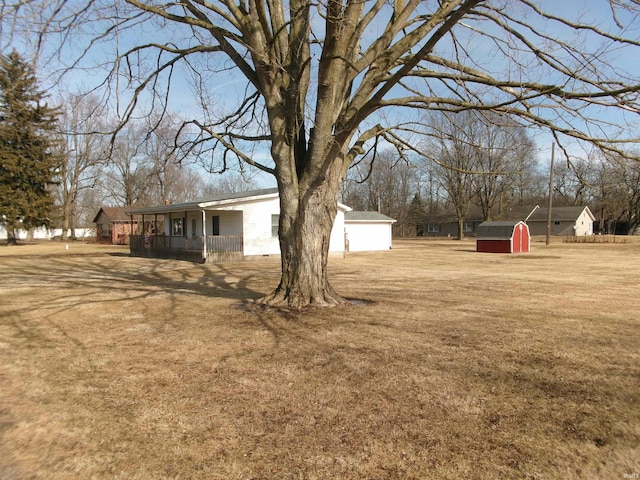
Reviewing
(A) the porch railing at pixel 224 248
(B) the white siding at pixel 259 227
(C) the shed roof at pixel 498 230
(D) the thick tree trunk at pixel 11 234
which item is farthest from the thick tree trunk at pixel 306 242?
(D) the thick tree trunk at pixel 11 234

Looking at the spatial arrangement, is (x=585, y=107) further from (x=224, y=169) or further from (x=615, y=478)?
(x=224, y=169)

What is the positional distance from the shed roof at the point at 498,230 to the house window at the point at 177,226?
2052cm

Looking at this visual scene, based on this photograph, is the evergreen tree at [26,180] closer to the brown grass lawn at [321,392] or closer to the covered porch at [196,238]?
the covered porch at [196,238]

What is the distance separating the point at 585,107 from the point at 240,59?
598cm

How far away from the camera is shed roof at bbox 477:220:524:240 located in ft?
95.3

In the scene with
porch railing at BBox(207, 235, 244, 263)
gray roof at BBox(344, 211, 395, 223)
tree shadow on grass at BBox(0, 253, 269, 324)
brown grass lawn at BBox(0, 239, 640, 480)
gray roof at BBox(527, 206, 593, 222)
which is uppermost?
gray roof at BBox(527, 206, 593, 222)

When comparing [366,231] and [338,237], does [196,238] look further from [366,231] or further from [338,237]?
[366,231]

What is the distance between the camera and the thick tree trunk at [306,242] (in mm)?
7922

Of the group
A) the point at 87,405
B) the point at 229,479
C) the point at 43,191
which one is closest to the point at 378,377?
the point at 229,479

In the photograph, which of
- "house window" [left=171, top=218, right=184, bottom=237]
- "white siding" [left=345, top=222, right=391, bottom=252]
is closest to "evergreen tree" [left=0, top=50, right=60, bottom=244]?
"house window" [left=171, top=218, right=184, bottom=237]

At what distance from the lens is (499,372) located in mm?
4715

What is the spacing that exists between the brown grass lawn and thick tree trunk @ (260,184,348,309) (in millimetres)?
538

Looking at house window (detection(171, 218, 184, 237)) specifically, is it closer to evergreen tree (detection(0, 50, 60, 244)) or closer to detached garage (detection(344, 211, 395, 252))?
detached garage (detection(344, 211, 395, 252))

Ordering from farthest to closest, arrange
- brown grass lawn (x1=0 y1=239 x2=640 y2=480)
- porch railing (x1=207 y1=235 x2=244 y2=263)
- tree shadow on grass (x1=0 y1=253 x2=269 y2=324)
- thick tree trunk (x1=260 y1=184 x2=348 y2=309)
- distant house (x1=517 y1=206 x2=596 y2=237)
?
distant house (x1=517 y1=206 x2=596 y2=237)
porch railing (x1=207 y1=235 x2=244 y2=263)
tree shadow on grass (x1=0 y1=253 x2=269 y2=324)
thick tree trunk (x1=260 y1=184 x2=348 y2=309)
brown grass lawn (x1=0 y1=239 x2=640 y2=480)
